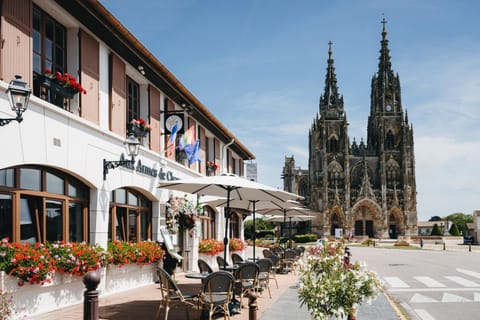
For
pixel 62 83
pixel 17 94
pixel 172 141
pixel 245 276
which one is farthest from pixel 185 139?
pixel 17 94

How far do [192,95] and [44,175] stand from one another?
8702mm

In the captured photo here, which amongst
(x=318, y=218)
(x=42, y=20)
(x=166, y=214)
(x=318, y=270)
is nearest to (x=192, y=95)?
(x=166, y=214)

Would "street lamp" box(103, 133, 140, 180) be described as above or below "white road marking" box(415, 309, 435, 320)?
above

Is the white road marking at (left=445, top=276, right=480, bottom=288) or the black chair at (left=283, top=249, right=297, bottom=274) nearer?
the white road marking at (left=445, top=276, right=480, bottom=288)

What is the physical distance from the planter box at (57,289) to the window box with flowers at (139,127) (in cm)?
347

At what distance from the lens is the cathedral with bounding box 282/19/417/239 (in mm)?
89125

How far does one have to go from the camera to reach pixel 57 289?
1028 centimetres

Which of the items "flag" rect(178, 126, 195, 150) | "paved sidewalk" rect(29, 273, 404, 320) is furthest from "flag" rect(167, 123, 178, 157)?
"paved sidewalk" rect(29, 273, 404, 320)

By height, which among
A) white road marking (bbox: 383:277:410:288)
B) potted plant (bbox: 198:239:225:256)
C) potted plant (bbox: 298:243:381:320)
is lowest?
white road marking (bbox: 383:277:410:288)

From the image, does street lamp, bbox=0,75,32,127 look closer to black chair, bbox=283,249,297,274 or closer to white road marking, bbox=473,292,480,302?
white road marking, bbox=473,292,480,302

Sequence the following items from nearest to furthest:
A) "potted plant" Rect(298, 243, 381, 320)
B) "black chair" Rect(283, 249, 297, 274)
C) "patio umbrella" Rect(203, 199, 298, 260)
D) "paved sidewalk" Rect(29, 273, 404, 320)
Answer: "potted plant" Rect(298, 243, 381, 320)
"paved sidewalk" Rect(29, 273, 404, 320)
"patio umbrella" Rect(203, 199, 298, 260)
"black chair" Rect(283, 249, 297, 274)

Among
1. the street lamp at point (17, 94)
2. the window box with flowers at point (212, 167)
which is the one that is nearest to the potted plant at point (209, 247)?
the window box with flowers at point (212, 167)

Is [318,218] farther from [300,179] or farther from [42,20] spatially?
[42,20]

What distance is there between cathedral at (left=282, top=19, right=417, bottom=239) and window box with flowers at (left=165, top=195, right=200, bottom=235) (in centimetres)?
7114
